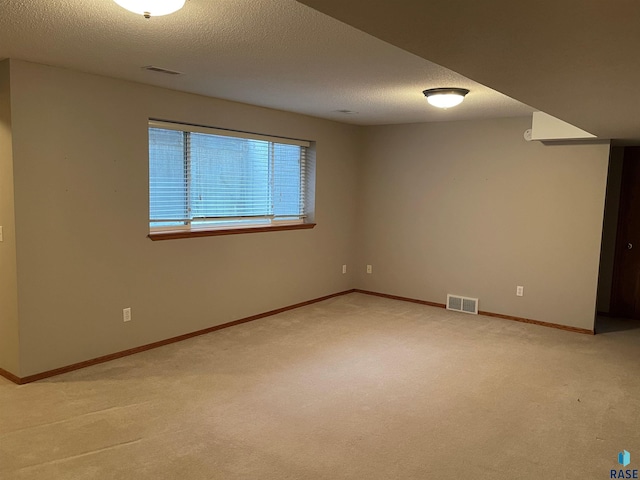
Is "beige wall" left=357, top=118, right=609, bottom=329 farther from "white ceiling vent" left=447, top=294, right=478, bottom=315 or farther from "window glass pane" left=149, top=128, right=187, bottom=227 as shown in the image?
"window glass pane" left=149, top=128, right=187, bottom=227

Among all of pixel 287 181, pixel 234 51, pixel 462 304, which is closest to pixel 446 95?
pixel 234 51

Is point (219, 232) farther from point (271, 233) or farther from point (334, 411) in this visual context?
point (334, 411)

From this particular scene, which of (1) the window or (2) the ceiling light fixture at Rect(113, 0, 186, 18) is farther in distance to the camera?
(1) the window

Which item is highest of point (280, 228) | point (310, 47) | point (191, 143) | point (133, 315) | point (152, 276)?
point (310, 47)

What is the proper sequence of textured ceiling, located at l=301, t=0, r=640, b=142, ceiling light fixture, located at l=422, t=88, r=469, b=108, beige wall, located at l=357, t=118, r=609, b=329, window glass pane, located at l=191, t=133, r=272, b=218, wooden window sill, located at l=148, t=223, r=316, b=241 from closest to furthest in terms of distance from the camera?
1. textured ceiling, located at l=301, t=0, r=640, b=142
2. ceiling light fixture, located at l=422, t=88, r=469, b=108
3. wooden window sill, located at l=148, t=223, r=316, b=241
4. window glass pane, located at l=191, t=133, r=272, b=218
5. beige wall, located at l=357, t=118, r=609, b=329

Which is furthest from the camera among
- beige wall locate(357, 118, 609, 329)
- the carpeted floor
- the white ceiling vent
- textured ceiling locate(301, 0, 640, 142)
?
the white ceiling vent

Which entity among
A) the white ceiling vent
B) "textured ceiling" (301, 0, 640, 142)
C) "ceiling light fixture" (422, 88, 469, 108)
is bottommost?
the white ceiling vent

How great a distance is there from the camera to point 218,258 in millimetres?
4754

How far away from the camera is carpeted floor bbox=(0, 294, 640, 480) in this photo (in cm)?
251

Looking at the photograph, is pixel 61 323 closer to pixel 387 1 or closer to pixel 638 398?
pixel 387 1

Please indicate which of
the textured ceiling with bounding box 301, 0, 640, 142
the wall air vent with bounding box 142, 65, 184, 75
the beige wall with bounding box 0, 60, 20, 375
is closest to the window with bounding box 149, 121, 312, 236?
the wall air vent with bounding box 142, 65, 184, 75

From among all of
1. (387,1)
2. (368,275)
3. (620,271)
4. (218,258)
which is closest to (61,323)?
(218,258)

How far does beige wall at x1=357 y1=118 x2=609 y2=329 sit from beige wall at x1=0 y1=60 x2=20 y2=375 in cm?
419

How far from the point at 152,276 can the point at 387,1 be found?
11.5 feet
